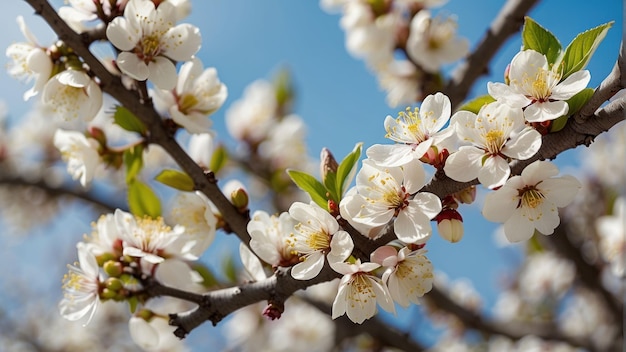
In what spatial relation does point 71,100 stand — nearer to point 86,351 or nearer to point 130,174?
point 130,174

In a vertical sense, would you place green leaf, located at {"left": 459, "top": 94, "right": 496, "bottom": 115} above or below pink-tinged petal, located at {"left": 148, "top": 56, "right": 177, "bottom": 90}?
below

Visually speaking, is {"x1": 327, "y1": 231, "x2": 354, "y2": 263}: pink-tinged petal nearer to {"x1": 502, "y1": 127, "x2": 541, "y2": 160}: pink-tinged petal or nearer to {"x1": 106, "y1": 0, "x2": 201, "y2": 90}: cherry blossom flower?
{"x1": 502, "y1": 127, "x2": 541, "y2": 160}: pink-tinged petal

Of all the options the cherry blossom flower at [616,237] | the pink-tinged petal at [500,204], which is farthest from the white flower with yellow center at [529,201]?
the cherry blossom flower at [616,237]

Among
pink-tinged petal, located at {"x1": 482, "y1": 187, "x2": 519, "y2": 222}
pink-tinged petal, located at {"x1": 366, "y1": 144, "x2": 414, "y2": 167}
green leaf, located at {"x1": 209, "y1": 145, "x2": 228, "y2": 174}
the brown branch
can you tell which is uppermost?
pink-tinged petal, located at {"x1": 366, "y1": 144, "x2": 414, "y2": 167}

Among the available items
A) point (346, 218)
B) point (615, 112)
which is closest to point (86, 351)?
point (346, 218)

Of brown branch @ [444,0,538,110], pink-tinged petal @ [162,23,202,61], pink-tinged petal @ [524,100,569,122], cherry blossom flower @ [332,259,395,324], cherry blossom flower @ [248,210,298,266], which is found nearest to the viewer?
pink-tinged petal @ [524,100,569,122]

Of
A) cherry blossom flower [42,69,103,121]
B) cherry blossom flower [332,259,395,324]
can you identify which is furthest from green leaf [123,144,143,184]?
cherry blossom flower [332,259,395,324]

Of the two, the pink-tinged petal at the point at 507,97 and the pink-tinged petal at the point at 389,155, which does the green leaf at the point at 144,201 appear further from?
the pink-tinged petal at the point at 507,97

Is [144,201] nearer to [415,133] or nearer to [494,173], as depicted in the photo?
[415,133]
